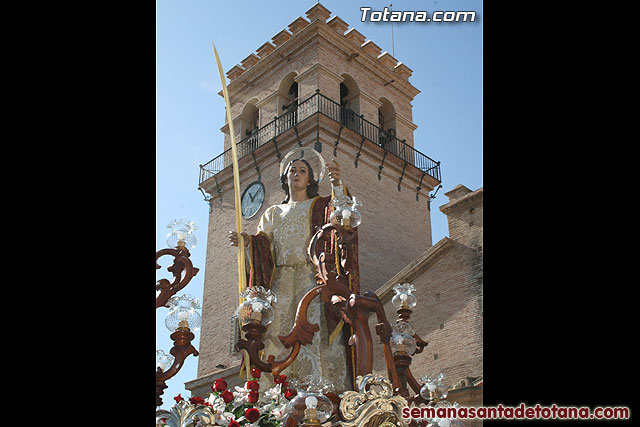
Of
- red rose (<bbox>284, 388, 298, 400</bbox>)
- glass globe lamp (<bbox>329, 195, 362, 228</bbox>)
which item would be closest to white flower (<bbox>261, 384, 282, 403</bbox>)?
red rose (<bbox>284, 388, 298, 400</bbox>)

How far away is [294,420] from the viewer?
4.17 meters

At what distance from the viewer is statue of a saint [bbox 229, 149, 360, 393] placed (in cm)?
670

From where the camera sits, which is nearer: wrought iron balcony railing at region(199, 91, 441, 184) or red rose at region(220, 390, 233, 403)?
red rose at region(220, 390, 233, 403)

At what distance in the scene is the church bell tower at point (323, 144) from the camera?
2011 centimetres

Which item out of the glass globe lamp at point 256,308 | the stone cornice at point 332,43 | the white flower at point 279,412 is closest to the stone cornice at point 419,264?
the stone cornice at point 332,43

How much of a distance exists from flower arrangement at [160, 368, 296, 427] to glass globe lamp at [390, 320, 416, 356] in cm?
101

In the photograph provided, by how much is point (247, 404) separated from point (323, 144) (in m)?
15.4

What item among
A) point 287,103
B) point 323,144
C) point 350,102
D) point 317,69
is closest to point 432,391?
point 323,144

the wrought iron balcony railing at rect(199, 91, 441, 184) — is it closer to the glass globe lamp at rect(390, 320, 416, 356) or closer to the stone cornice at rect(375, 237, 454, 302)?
the stone cornice at rect(375, 237, 454, 302)
